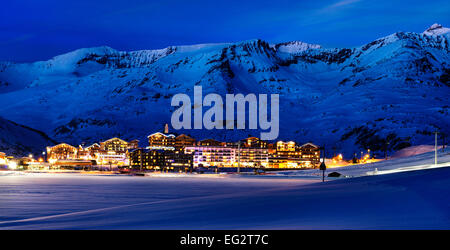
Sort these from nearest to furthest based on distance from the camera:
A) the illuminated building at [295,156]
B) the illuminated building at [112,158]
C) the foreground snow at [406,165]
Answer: the foreground snow at [406,165], the illuminated building at [295,156], the illuminated building at [112,158]

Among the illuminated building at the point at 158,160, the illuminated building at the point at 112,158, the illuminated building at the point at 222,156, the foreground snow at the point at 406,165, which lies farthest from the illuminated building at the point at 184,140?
the foreground snow at the point at 406,165

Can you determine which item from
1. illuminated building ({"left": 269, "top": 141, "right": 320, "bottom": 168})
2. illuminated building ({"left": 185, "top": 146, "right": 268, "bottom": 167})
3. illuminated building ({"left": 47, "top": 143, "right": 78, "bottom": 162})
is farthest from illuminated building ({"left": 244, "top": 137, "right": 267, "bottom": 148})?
illuminated building ({"left": 47, "top": 143, "right": 78, "bottom": 162})

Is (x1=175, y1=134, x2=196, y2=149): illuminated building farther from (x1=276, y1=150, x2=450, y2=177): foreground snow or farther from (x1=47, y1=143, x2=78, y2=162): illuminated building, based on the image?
(x1=276, y1=150, x2=450, y2=177): foreground snow

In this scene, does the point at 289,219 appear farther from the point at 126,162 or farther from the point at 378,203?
the point at 126,162

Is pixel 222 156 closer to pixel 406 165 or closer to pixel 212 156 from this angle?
pixel 212 156

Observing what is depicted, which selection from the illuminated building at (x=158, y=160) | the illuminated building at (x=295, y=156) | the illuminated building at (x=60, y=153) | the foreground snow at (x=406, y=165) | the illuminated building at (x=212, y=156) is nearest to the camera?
the foreground snow at (x=406, y=165)

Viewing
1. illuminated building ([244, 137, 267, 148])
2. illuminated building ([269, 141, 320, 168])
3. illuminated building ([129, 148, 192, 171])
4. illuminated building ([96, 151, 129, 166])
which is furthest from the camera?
illuminated building ([96, 151, 129, 166])

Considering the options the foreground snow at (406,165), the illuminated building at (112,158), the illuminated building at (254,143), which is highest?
the illuminated building at (254,143)

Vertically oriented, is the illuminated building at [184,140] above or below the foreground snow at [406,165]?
above

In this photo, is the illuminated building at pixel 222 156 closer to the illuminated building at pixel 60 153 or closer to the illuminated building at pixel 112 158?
the illuminated building at pixel 112 158

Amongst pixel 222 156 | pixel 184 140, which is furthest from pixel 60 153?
pixel 222 156
